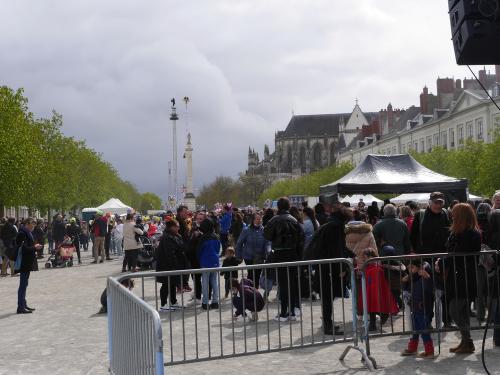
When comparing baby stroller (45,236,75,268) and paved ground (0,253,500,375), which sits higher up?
baby stroller (45,236,75,268)

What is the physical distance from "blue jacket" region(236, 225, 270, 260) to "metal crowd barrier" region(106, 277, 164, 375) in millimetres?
6539

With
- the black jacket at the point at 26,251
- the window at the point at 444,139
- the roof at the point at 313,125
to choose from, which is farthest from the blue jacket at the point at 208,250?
the roof at the point at 313,125

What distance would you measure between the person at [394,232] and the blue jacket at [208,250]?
3.23 metres

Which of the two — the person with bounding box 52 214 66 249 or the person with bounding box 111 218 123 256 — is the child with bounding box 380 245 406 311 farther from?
the person with bounding box 111 218 123 256

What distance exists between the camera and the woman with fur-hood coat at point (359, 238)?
33.9ft

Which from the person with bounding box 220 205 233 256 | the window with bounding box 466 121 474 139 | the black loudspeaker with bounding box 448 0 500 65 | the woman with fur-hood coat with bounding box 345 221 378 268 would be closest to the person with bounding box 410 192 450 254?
the woman with fur-hood coat with bounding box 345 221 378 268

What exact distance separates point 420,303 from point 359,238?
2116 millimetres

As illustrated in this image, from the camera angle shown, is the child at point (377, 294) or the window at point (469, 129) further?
the window at point (469, 129)

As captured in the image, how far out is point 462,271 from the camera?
8.29 metres

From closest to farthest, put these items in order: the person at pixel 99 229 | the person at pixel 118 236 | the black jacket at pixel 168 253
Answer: the black jacket at pixel 168 253, the person at pixel 99 229, the person at pixel 118 236

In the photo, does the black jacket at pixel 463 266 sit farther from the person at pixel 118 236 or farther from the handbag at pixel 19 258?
the person at pixel 118 236

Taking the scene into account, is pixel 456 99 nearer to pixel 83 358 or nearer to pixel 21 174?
pixel 21 174

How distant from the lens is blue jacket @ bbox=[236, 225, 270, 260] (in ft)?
44.9

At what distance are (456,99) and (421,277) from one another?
216 ft
